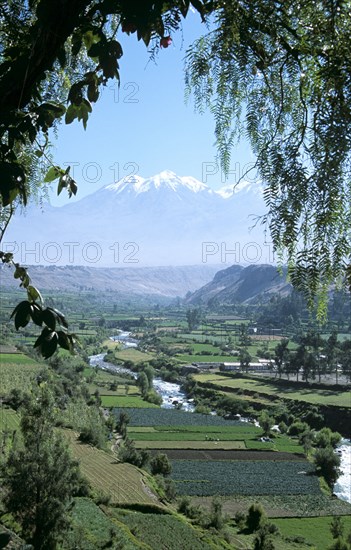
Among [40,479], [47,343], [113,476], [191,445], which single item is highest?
[47,343]

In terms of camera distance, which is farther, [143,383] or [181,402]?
[143,383]

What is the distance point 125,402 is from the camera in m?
44.2

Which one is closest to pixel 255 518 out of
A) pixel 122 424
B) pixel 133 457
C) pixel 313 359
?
pixel 133 457

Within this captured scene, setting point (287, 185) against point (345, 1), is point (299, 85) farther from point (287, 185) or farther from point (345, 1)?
point (287, 185)

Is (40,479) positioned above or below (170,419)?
above

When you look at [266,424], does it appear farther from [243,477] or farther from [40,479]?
[40,479]

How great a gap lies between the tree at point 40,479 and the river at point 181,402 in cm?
1562

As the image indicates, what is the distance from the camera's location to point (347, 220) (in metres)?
1.97

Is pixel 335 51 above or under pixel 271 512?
above

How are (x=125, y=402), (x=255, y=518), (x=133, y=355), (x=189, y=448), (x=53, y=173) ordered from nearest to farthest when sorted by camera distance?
(x=53, y=173) → (x=255, y=518) → (x=189, y=448) → (x=125, y=402) → (x=133, y=355)

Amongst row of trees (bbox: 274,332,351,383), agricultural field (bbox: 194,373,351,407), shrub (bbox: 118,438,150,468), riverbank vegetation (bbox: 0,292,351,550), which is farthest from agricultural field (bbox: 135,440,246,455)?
row of trees (bbox: 274,332,351,383)

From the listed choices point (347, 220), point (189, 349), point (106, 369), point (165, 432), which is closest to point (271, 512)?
point (165, 432)

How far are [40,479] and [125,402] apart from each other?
92.6ft

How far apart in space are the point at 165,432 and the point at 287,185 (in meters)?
35.7
